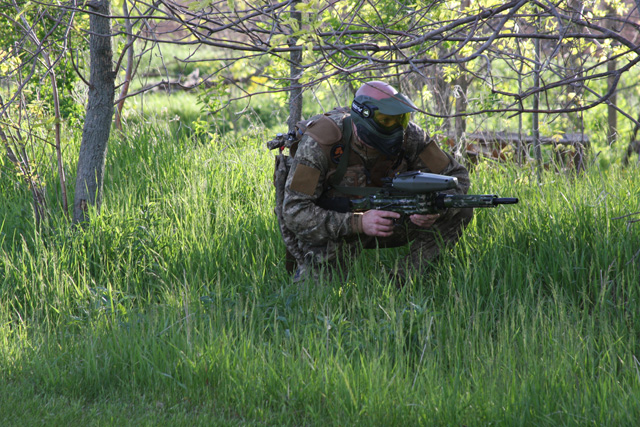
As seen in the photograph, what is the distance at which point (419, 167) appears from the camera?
4.18 metres

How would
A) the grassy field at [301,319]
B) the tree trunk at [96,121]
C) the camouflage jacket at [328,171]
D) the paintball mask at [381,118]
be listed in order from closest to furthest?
the grassy field at [301,319]
the paintball mask at [381,118]
the camouflage jacket at [328,171]
the tree trunk at [96,121]

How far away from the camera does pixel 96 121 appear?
4.66 meters

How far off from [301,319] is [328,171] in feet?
3.39

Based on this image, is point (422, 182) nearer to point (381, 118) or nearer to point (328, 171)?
point (381, 118)

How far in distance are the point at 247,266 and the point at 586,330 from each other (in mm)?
2158

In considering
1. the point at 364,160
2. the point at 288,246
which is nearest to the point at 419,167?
the point at 364,160

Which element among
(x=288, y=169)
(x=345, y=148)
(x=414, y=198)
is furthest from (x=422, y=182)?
(x=288, y=169)

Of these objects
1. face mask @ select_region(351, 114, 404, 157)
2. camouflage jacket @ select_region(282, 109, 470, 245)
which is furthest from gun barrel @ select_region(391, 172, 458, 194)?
camouflage jacket @ select_region(282, 109, 470, 245)

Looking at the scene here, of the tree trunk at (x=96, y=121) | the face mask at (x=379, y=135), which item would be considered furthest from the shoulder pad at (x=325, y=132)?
the tree trunk at (x=96, y=121)

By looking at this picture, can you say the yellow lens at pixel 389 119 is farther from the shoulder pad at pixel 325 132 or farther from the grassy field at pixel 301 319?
the grassy field at pixel 301 319

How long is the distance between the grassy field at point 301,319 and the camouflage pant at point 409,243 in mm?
104

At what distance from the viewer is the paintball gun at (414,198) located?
137 inches

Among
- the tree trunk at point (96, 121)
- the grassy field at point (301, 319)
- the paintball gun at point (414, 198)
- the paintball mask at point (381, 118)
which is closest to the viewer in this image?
the grassy field at point (301, 319)

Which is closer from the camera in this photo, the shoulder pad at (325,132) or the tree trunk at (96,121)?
the shoulder pad at (325,132)
